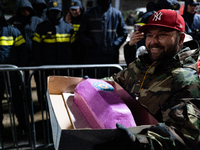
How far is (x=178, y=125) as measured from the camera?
126 centimetres

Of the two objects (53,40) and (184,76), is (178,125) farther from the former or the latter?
(53,40)

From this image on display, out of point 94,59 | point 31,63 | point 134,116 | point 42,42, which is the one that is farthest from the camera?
point 31,63

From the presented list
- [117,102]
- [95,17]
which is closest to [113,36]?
[95,17]

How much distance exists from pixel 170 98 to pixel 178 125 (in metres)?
0.23

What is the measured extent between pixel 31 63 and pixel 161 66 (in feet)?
11.9

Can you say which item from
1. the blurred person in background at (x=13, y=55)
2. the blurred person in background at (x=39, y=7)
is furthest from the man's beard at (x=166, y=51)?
the blurred person in background at (x=39, y=7)

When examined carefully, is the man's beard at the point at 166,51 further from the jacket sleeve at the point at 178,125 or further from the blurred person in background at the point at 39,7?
the blurred person in background at the point at 39,7

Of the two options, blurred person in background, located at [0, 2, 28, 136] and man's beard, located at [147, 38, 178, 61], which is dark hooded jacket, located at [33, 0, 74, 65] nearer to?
blurred person in background, located at [0, 2, 28, 136]

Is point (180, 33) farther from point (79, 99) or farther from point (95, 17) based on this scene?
point (95, 17)

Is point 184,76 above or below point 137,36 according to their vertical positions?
below

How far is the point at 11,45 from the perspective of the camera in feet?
12.0

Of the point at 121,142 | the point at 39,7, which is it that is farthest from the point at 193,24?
the point at 121,142

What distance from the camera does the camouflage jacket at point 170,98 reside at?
1192 millimetres

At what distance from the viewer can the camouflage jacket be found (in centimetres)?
119
